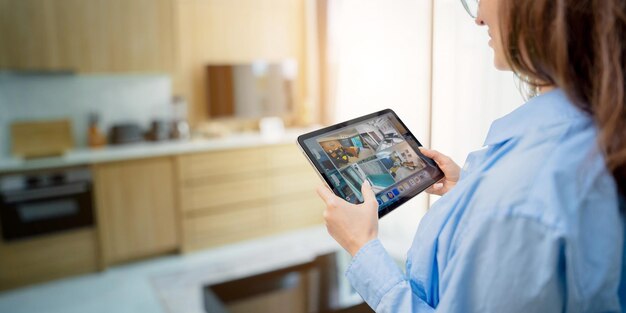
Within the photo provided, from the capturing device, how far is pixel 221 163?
3.29 m

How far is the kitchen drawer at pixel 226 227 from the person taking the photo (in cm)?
327

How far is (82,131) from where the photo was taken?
3293mm

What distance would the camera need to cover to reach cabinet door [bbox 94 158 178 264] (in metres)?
2.91

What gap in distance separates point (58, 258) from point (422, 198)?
2545mm

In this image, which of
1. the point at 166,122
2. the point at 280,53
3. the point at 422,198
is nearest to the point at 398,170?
the point at 422,198

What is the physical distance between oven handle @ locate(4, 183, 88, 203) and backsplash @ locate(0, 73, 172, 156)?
0.55 metres

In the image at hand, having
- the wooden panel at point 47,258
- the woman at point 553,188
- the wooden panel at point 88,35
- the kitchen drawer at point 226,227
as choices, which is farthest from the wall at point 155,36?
the woman at point 553,188

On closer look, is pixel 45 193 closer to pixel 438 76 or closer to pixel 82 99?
pixel 82 99

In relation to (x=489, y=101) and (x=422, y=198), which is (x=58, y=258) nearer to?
(x=422, y=198)

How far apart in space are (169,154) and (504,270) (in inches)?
111

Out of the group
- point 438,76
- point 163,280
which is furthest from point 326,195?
point 163,280

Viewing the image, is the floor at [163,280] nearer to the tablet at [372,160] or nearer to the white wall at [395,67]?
the white wall at [395,67]

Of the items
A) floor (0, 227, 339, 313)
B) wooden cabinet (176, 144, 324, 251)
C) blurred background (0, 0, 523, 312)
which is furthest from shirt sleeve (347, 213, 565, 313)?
wooden cabinet (176, 144, 324, 251)

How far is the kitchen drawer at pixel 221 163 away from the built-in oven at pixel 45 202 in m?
0.63
